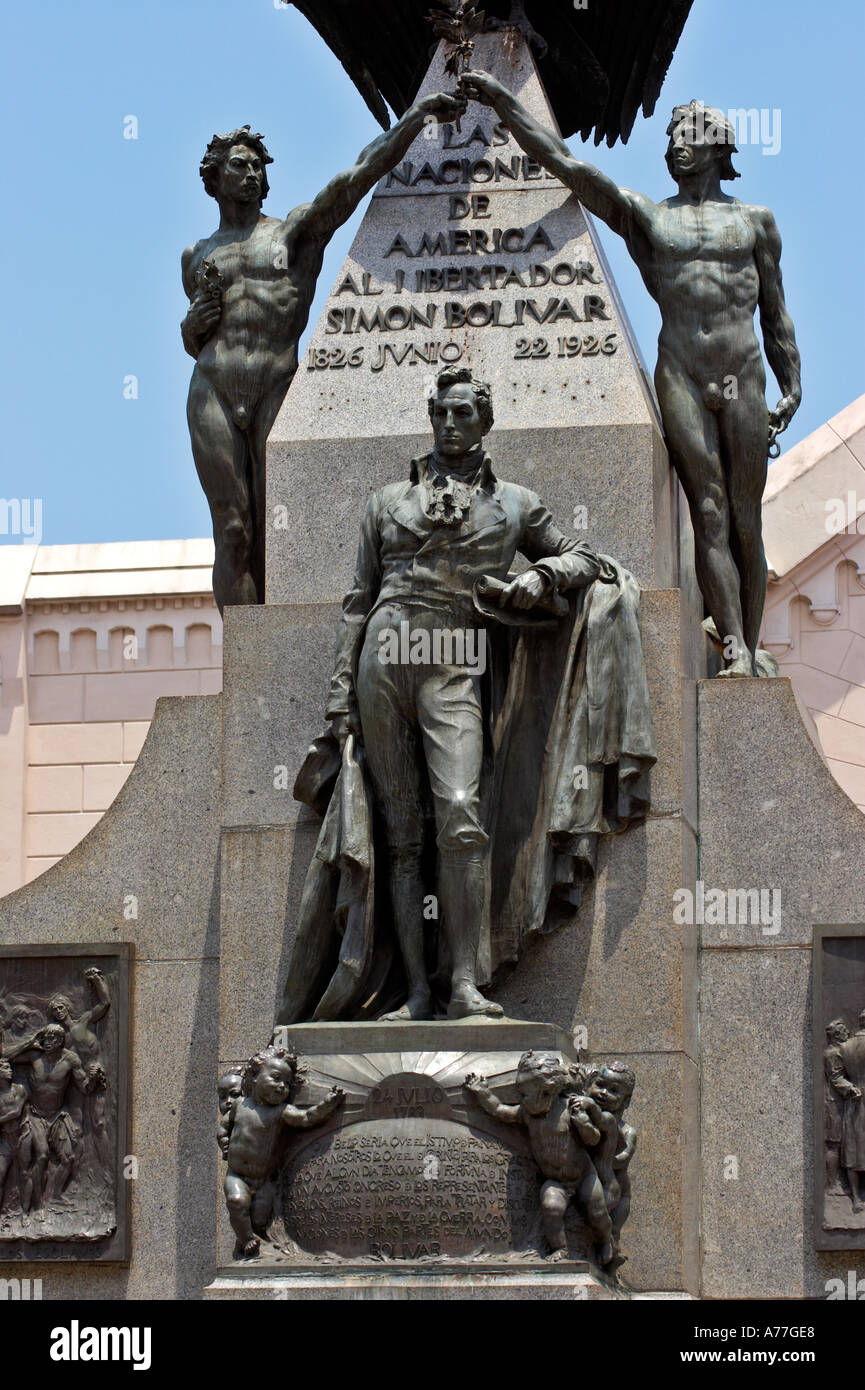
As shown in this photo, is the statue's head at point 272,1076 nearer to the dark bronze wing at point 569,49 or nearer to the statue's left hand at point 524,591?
the statue's left hand at point 524,591

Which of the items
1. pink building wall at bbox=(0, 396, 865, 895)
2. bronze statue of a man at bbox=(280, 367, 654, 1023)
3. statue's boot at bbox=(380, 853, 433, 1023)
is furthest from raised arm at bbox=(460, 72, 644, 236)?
pink building wall at bbox=(0, 396, 865, 895)

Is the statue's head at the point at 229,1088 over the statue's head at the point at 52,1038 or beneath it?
beneath

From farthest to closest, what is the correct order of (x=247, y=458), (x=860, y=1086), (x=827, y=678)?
(x=827, y=678) < (x=247, y=458) < (x=860, y=1086)

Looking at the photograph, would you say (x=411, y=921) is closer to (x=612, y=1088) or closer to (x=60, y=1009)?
(x=612, y=1088)

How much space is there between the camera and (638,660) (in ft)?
48.1

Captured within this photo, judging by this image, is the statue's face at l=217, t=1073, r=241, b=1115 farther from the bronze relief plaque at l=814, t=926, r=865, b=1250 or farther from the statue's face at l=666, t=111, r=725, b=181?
the statue's face at l=666, t=111, r=725, b=181

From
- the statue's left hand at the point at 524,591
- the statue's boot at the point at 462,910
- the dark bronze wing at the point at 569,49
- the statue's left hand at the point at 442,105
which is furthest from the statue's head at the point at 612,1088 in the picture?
the dark bronze wing at the point at 569,49

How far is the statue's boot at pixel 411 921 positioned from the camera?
14344mm

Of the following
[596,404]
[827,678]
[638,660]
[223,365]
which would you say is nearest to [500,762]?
[638,660]

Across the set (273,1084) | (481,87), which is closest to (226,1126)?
(273,1084)

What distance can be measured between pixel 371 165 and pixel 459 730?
353cm
